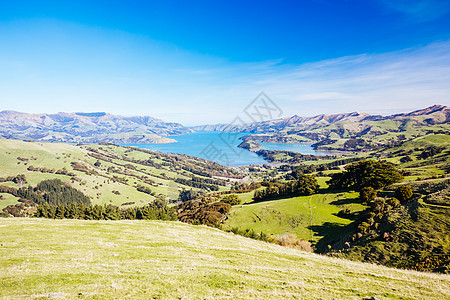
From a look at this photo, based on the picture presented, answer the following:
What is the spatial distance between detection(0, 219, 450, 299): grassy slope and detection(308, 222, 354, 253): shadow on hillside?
2126 centimetres

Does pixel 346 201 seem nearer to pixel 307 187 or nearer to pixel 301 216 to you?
pixel 301 216

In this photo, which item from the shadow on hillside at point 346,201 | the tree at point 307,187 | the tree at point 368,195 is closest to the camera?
the tree at point 368,195

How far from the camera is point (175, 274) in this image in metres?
14.2

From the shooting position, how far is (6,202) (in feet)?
526

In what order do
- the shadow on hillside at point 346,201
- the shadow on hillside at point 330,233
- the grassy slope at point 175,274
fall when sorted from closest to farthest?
the grassy slope at point 175,274 < the shadow on hillside at point 330,233 < the shadow on hillside at point 346,201

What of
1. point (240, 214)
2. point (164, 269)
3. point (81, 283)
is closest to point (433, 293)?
point (164, 269)

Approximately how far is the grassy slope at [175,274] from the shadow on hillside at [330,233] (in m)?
21.3

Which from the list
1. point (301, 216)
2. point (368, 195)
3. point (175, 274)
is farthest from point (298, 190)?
point (175, 274)

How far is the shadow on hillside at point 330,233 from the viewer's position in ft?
128

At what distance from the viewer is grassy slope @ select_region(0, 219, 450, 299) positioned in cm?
1142

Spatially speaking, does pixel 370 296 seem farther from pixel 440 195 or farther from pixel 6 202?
pixel 6 202

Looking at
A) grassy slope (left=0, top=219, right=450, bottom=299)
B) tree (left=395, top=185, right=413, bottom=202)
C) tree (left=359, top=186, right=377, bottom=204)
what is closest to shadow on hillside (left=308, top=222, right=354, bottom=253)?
tree (left=395, top=185, right=413, bottom=202)

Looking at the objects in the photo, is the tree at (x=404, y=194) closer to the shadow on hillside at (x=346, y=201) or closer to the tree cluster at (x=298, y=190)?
the shadow on hillside at (x=346, y=201)

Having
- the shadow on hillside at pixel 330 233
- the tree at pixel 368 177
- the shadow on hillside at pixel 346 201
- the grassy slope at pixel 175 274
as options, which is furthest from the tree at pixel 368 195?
the grassy slope at pixel 175 274
